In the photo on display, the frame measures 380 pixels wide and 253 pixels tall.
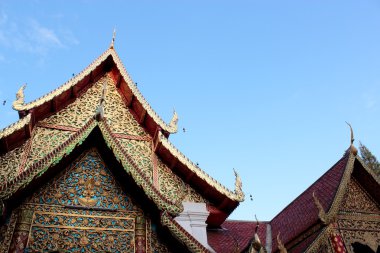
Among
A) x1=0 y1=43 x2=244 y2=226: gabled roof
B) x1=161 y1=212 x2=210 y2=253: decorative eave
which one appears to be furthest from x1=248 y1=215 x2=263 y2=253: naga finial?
x1=0 y1=43 x2=244 y2=226: gabled roof

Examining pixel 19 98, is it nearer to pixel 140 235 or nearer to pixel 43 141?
pixel 43 141

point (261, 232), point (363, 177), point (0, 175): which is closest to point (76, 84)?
point (0, 175)

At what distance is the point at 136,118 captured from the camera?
8.66 meters

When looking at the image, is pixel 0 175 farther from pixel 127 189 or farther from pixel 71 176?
pixel 127 189

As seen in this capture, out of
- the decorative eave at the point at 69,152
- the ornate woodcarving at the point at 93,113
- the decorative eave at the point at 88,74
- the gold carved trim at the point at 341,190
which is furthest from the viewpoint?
the ornate woodcarving at the point at 93,113

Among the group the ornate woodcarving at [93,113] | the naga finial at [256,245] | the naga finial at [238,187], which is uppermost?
the ornate woodcarving at [93,113]

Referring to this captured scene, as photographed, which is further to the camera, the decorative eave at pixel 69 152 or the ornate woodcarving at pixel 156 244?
the ornate woodcarving at pixel 156 244

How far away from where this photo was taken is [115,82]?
30.0 feet

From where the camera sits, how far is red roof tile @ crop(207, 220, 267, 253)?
304 inches

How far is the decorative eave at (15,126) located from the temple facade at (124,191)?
0.06 ft

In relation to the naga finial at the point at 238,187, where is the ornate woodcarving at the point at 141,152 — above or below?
above

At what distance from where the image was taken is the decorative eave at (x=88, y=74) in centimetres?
743

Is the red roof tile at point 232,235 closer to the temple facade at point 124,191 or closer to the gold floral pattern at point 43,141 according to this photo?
the temple facade at point 124,191

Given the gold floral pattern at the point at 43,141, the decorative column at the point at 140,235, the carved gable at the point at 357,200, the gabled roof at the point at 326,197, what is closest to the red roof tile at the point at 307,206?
the gabled roof at the point at 326,197
